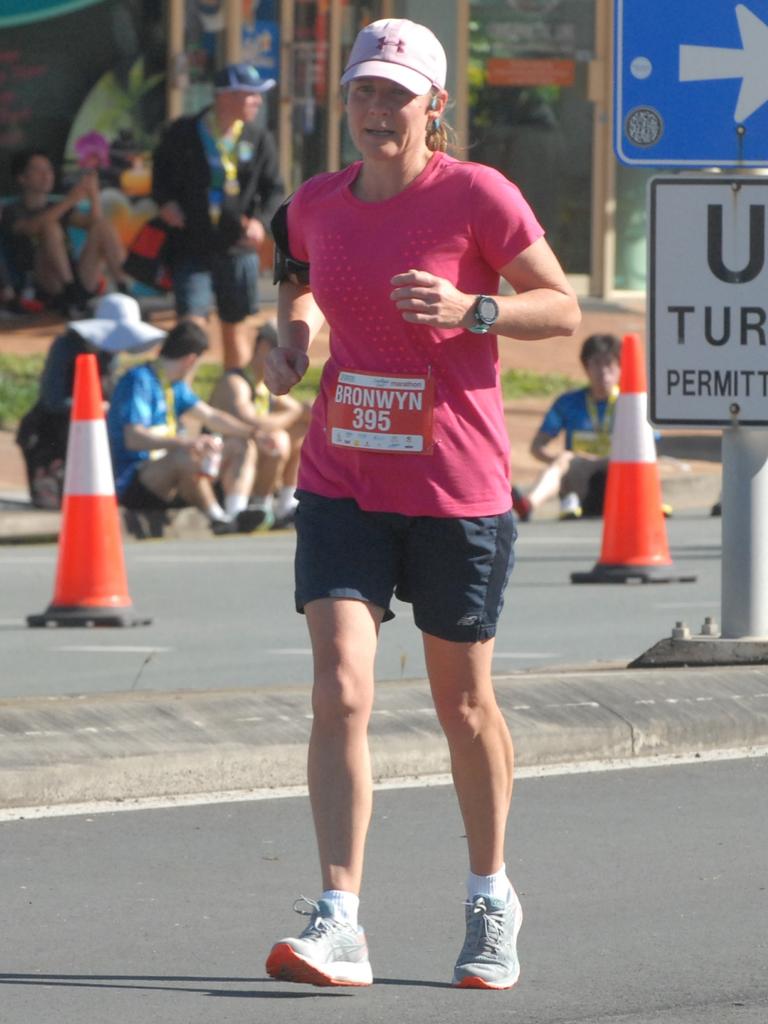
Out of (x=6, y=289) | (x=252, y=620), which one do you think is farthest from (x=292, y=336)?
(x=6, y=289)

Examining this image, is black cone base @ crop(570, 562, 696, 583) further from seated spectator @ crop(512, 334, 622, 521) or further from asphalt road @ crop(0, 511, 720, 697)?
seated spectator @ crop(512, 334, 622, 521)

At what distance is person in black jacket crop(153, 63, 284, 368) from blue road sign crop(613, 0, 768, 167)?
28.2ft

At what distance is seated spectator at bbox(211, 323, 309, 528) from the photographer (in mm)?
14633

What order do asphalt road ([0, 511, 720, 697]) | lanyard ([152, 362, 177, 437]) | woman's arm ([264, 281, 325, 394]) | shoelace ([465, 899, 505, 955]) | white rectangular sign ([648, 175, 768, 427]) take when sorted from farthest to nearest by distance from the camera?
lanyard ([152, 362, 177, 437]) → asphalt road ([0, 511, 720, 697]) → white rectangular sign ([648, 175, 768, 427]) → woman's arm ([264, 281, 325, 394]) → shoelace ([465, 899, 505, 955])

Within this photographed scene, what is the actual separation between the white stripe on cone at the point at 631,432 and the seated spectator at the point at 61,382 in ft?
12.9

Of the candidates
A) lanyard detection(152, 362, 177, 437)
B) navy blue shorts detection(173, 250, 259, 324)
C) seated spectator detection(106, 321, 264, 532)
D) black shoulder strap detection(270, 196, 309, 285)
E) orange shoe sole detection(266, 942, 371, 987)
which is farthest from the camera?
navy blue shorts detection(173, 250, 259, 324)

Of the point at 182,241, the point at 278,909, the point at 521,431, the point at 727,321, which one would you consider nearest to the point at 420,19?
the point at 521,431

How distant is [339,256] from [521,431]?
46.9 feet

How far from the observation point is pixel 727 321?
318 inches

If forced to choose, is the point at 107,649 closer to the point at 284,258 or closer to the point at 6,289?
the point at 284,258

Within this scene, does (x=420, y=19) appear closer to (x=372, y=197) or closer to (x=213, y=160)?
(x=213, y=160)

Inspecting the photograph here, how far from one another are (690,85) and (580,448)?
23.7 feet

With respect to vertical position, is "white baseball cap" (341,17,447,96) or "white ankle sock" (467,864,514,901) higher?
"white baseball cap" (341,17,447,96)

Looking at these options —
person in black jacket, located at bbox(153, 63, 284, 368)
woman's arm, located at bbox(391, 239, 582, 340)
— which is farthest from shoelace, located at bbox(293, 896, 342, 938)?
person in black jacket, located at bbox(153, 63, 284, 368)
